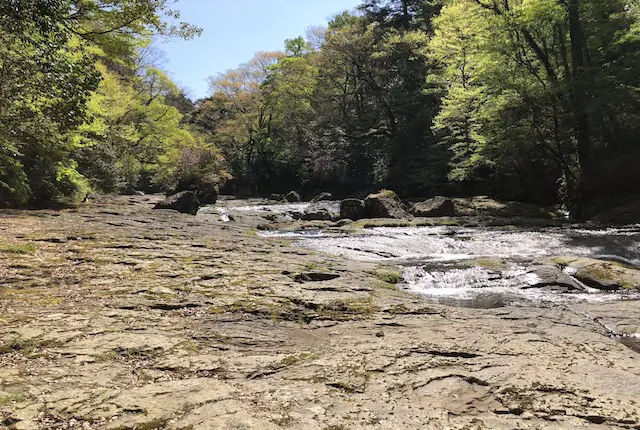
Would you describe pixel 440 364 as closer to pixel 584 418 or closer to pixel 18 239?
pixel 584 418

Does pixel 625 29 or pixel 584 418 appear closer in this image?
pixel 584 418

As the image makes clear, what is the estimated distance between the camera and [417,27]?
37.5 meters

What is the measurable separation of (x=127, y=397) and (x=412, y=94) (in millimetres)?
33523

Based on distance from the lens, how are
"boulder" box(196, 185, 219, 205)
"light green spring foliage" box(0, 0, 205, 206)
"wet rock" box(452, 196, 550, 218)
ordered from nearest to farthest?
"light green spring foliage" box(0, 0, 205, 206), "wet rock" box(452, 196, 550, 218), "boulder" box(196, 185, 219, 205)

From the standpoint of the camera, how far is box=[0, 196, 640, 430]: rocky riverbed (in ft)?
9.21

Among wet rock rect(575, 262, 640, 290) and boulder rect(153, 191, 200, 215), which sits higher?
boulder rect(153, 191, 200, 215)

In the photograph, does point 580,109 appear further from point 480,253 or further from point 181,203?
point 181,203

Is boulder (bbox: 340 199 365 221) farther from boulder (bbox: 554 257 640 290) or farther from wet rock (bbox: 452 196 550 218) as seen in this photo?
boulder (bbox: 554 257 640 290)

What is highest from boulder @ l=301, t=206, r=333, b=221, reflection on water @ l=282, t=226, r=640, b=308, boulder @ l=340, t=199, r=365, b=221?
boulder @ l=340, t=199, r=365, b=221

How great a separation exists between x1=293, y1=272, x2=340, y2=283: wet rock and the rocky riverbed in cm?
3

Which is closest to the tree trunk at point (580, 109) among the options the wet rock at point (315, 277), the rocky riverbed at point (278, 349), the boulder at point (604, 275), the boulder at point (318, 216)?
the boulder at point (604, 275)

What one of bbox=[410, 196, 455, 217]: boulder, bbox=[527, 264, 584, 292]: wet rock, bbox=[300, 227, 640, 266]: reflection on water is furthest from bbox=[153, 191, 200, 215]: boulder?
bbox=[527, 264, 584, 292]: wet rock

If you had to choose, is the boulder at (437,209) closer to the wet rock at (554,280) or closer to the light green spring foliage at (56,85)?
the wet rock at (554,280)

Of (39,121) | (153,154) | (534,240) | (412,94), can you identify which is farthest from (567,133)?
(153,154)
